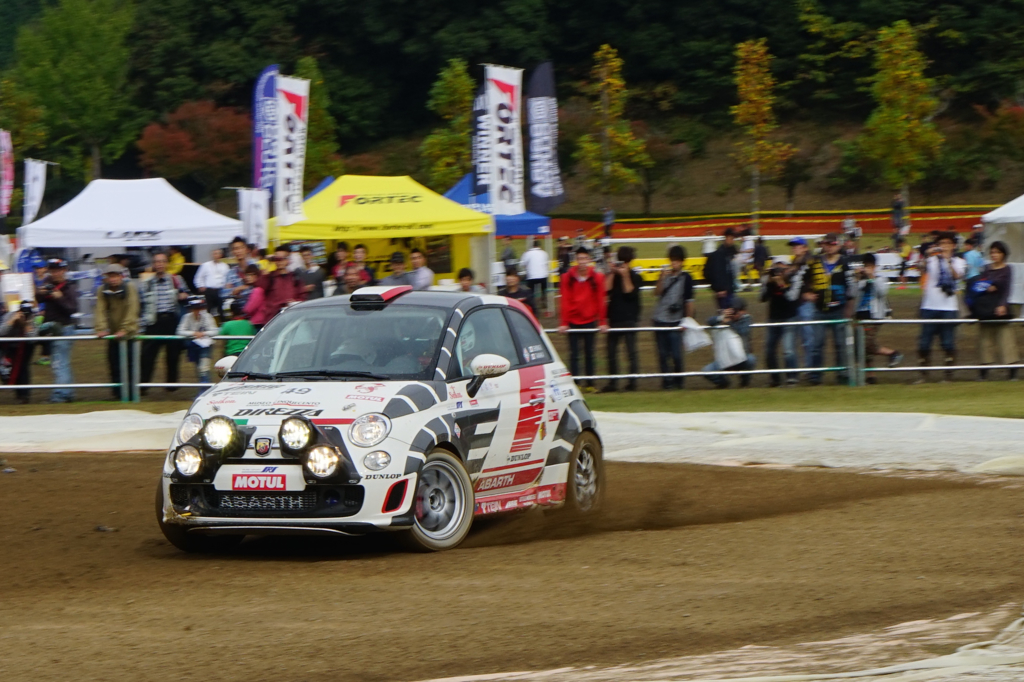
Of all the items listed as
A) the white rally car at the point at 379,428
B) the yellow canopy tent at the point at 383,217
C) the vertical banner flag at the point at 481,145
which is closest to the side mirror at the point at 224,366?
the white rally car at the point at 379,428

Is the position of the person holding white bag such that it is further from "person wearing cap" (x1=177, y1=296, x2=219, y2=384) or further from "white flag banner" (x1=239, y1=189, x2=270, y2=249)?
"white flag banner" (x1=239, y1=189, x2=270, y2=249)

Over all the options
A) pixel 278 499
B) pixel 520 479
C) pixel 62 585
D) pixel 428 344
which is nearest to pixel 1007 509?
pixel 520 479

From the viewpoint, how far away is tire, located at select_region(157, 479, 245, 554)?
8.23 m

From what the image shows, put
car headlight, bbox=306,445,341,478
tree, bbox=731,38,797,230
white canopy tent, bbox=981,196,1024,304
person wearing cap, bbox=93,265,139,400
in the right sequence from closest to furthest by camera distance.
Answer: car headlight, bbox=306,445,341,478
person wearing cap, bbox=93,265,139,400
white canopy tent, bbox=981,196,1024,304
tree, bbox=731,38,797,230

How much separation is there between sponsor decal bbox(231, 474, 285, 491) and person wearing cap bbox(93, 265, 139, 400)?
10.2 m

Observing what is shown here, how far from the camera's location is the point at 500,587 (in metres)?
7.09

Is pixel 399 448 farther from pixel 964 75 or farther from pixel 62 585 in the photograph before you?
pixel 964 75

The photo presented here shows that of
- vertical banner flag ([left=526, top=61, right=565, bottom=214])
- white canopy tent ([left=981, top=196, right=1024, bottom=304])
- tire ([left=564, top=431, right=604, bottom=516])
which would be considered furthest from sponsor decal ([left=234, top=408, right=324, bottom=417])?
vertical banner flag ([left=526, top=61, right=565, bottom=214])

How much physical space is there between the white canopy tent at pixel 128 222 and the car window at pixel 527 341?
1889cm

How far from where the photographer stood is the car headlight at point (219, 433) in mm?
7902

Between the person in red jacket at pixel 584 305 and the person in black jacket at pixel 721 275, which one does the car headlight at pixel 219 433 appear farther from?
the person in black jacket at pixel 721 275

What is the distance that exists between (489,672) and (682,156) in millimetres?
68603

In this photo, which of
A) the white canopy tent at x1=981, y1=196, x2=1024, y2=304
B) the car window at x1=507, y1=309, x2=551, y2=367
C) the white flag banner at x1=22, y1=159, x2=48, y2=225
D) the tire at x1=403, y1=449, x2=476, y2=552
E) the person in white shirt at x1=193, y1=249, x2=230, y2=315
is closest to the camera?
the tire at x1=403, y1=449, x2=476, y2=552

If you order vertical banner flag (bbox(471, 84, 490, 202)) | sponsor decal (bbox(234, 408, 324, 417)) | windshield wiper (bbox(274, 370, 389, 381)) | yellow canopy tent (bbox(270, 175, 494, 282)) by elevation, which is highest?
vertical banner flag (bbox(471, 84, 490, 202))
